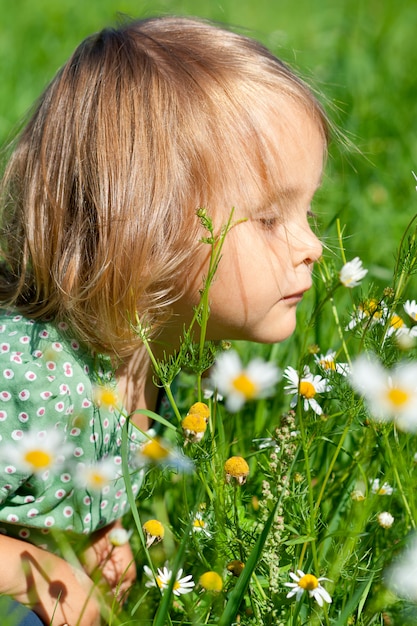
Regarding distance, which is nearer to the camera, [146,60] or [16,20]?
[146,60]

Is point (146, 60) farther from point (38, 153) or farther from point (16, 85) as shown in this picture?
point (16, 85)

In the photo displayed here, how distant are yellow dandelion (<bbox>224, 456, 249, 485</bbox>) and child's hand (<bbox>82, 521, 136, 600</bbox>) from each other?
46 centimetres

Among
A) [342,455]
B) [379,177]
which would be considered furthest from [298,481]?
[379,177]

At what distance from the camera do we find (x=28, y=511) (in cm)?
125

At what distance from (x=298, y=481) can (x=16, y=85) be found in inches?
80.7

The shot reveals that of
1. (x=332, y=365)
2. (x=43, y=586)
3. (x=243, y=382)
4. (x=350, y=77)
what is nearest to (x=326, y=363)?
(x=332, y=365)

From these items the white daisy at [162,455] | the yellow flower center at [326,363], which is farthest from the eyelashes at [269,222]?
the white daisy at [162,455]

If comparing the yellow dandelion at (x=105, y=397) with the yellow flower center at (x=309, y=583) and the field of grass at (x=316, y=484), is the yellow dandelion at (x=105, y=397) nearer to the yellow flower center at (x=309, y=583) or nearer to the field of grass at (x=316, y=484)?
the field of grass at (x=316, y=484)

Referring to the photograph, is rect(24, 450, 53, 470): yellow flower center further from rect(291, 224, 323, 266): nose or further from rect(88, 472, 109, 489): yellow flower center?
rect(291, 224, 323, 266): nose

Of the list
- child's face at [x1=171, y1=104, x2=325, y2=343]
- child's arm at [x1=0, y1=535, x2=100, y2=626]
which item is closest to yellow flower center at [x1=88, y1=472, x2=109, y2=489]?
child's arm at [x1=0, y1=535, x2=100, y2=626]

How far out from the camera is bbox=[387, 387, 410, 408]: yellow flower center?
94 cm

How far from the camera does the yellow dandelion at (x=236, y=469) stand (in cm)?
95

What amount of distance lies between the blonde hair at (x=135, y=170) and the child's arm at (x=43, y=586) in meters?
0.31

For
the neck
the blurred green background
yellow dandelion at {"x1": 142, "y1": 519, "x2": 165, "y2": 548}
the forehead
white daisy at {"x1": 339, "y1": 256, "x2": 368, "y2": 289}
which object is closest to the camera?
yellow dandelion at {"x1": 142, "y1": 519, "x2": 165, "y2": 548}
